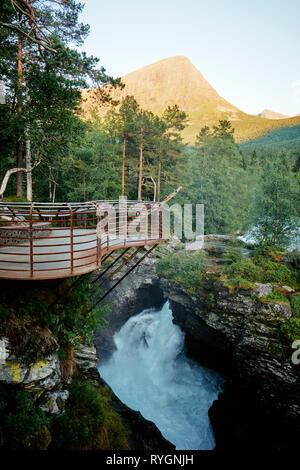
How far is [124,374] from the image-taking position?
16344 mm

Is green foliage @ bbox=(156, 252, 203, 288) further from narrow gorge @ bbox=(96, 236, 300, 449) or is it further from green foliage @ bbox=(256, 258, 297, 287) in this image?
green foliage @ bbox=(256, 258, 297, 287)

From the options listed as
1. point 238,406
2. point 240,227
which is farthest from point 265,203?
point 238,406

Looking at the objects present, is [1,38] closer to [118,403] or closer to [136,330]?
[118,403]

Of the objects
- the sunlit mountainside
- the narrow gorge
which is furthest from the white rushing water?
the sunlit mountainside

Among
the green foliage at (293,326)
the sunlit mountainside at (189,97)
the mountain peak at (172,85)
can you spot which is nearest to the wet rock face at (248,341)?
the green foliage at (293,326)

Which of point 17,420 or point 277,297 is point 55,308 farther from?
point 277,297

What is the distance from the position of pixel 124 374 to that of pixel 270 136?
131 meters

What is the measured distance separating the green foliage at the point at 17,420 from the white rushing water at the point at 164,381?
382 inches

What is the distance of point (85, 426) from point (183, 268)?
14.7m

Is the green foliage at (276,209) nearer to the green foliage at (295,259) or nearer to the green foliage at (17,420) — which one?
the green foliage at (295,259)

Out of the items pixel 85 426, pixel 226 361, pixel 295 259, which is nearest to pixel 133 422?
pixel 85 426

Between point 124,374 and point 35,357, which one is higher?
point 35,357

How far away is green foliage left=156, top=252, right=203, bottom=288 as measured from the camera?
1936cm

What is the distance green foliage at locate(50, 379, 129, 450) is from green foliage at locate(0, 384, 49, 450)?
105 centimetres
